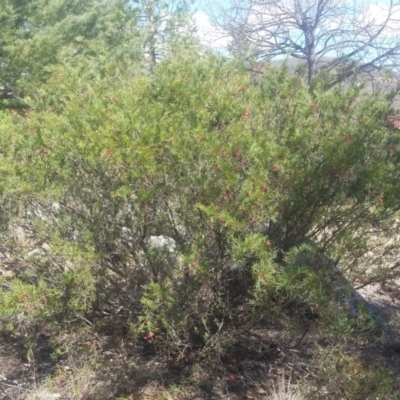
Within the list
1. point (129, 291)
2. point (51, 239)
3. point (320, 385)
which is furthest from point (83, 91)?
point (320, 385)

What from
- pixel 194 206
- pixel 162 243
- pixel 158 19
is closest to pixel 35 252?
pixel 162 243

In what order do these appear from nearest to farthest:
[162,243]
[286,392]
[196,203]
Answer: [196,203]
[286,392]
[162,243]

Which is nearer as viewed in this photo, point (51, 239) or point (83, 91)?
point (51, 239)

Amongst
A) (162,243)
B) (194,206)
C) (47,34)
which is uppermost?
(47,34)

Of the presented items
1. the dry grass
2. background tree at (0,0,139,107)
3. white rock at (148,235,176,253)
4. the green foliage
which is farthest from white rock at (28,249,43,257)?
background tree at (0,0,139,107)

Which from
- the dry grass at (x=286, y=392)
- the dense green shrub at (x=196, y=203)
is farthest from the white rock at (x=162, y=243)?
the dry grass at (x=286, y=392)

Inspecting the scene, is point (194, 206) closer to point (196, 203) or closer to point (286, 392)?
point (196, 203)

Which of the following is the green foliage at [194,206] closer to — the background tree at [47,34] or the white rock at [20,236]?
the white rock at [20,236]

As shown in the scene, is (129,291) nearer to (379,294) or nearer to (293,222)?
(293,222)

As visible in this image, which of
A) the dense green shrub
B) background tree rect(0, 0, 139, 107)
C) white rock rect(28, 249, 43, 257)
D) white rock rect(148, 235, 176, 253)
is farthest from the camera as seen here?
background tree rect(0, 0, 139, 107)

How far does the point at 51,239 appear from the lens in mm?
3615

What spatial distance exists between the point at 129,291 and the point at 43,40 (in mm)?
9789

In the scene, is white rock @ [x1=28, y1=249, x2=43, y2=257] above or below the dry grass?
above

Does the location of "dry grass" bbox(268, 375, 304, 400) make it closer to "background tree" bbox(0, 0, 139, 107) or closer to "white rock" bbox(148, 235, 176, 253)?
"white rock" bbox(148, 235, 176, 253)
